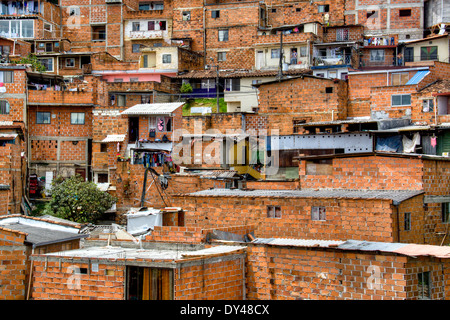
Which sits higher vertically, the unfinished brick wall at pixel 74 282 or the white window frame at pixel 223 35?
the white window frame at pixel 223 35

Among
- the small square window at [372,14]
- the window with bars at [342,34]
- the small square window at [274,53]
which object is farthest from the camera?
the small square window at [372,14]

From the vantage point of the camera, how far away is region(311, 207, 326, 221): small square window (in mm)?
17891

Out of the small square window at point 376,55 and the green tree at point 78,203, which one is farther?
the small square window at point 376,55

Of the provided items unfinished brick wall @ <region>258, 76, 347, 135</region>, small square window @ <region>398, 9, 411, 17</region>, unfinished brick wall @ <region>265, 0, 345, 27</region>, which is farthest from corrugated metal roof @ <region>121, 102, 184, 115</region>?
small square window @ <region>398, 9, 411, 17</region>

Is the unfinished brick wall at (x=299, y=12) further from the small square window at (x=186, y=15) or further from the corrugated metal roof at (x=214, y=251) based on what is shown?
the corrugated metal roof at (x=214, y=251)

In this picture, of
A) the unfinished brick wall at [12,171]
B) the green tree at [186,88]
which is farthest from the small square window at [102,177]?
the green tree at [186,88]

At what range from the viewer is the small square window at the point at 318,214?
17.9 meters

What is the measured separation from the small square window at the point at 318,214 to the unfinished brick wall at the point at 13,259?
7.82m

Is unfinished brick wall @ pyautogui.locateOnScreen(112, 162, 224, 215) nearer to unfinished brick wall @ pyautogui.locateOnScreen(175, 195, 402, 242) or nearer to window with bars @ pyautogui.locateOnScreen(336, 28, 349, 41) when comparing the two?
unfinished brick wall @ pyautogui.locateOnScreen(175, 195, 402, 242)

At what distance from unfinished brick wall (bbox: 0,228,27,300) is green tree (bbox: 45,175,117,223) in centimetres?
1265

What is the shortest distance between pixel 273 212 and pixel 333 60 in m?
20.4

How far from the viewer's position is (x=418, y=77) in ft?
94.3

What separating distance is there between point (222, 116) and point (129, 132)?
4.99 metres
